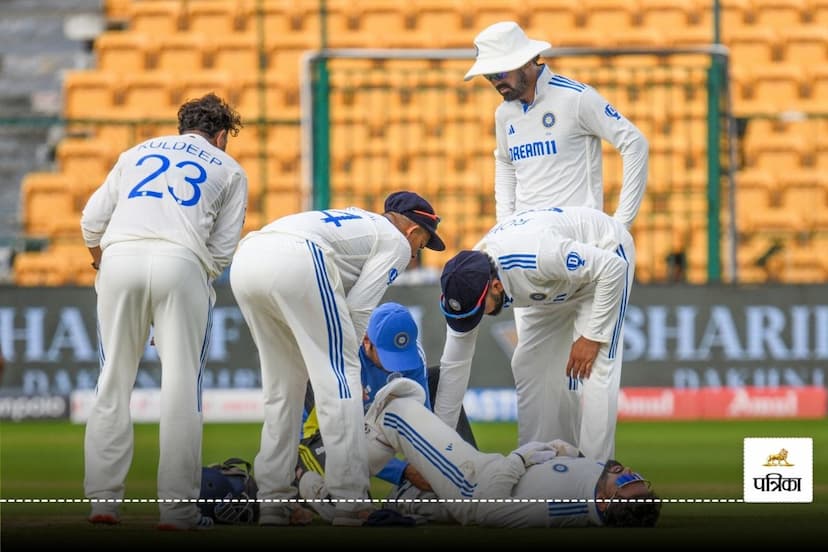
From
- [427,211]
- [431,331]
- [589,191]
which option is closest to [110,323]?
[427,211]

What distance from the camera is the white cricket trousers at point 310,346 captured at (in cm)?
645

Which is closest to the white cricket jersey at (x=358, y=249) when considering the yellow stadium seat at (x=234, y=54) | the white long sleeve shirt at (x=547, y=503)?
the white long sleeve shirt at (x=547, y=503)

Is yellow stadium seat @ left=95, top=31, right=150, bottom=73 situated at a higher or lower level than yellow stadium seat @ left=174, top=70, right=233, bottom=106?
higher

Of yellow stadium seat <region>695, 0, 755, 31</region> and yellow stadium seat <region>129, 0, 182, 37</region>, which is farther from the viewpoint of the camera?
yellow stadium seat <region>129, 0, 182, 37</region>

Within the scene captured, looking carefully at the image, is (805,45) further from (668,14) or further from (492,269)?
(492,269)

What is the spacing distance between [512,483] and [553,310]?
1518mm

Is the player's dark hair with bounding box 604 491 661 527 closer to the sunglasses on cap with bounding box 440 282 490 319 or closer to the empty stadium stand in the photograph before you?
the sunglasses on cap with bounding box 440 282 490 319

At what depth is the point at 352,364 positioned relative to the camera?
6590mm

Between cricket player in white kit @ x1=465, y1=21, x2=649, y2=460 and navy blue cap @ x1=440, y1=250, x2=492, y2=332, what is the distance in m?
0.99


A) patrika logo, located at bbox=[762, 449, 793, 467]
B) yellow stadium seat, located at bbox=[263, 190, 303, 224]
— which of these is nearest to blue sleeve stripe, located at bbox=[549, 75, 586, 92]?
patrika logo, located at bbox=[762, 449, 793, 467]

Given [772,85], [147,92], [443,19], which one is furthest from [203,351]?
Result: [772,85]

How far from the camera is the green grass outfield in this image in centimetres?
559

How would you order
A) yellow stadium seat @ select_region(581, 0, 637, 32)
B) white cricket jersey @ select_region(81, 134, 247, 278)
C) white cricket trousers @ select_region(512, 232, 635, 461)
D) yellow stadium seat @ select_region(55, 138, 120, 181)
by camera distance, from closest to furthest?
1. white cricket jersey @ select_region(81, 134, 247, 278)
2. white cricket trousers @ select_region(512, 232, 635, 461)
3. yellow stadium seat @ select_region(55, 138, 120, 181)
4. yellow stadium seat @ select_region(581, 0, 637, 32)

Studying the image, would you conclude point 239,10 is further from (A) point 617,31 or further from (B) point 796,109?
(B) point 796,109
